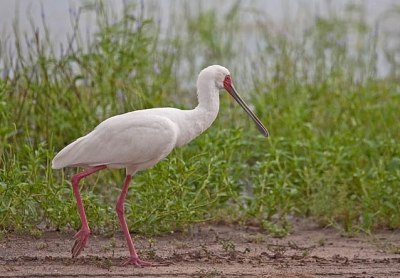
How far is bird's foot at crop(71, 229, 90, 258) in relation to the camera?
5863 mm

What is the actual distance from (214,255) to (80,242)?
98 centimetres

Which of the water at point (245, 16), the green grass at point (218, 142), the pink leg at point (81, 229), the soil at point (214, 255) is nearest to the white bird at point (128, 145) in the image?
the pink leg at point (81, 229)

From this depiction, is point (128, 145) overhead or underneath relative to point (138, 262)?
overhead

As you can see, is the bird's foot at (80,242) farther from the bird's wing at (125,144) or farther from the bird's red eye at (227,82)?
the bird's red eye at (227,82)

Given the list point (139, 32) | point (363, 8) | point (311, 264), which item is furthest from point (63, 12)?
point (311, 264)

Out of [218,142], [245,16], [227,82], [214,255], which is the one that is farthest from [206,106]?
[245,16]

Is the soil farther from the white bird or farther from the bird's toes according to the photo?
the white bird

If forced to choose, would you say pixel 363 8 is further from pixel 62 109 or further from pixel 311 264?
pixel 311 264

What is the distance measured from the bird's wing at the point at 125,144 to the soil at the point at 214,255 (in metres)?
0.61

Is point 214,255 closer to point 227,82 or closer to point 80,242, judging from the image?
point 80,242

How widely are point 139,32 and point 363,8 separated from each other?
4.89m

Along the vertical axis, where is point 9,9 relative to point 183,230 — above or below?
above

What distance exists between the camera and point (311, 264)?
20.2 ft

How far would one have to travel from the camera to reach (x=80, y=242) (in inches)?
232
